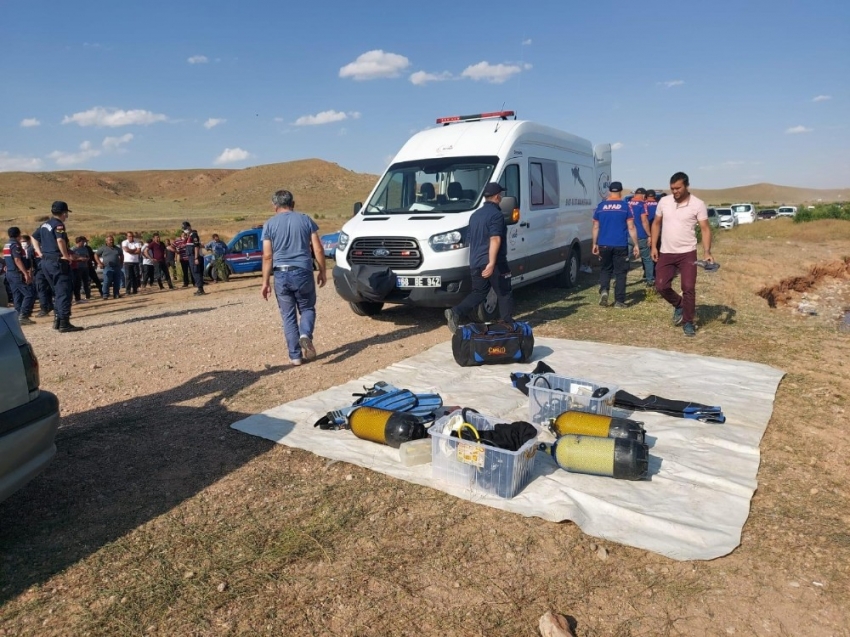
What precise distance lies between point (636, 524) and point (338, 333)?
5.97 meters

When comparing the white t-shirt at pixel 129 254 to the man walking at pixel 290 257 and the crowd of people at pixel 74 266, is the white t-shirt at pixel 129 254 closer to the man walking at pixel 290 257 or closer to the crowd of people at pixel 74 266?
the crowd of people at pixel 74 266

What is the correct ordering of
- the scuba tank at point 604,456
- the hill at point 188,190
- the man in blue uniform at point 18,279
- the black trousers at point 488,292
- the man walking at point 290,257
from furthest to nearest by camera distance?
the hill at point 188,190
the man in blue uniform at point 18,279
the black trousers at point 488,292
the man walking at point 290,257
the scuba tank at point 604,456

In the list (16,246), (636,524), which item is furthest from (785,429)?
(16,246)

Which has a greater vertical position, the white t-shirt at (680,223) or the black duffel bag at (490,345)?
the white t-shirt at (680,223)

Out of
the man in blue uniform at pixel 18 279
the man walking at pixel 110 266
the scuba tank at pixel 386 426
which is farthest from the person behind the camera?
the man walking at pixel 110 266

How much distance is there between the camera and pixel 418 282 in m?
8.28

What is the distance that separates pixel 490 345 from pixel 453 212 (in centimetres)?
261

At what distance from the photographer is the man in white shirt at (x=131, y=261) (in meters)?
16.4

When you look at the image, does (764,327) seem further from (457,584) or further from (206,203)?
(206,203)

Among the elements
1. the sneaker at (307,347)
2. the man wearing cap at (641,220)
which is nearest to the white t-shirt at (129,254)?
the sneaker at (307,347)

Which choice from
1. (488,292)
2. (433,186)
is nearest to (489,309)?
(488,292)

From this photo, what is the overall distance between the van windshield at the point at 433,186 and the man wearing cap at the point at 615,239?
2.22 meters

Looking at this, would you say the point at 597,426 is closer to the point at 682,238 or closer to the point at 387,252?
the point at 682,238

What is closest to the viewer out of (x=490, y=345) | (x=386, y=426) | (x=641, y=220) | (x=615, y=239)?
(x=386, y=426)
